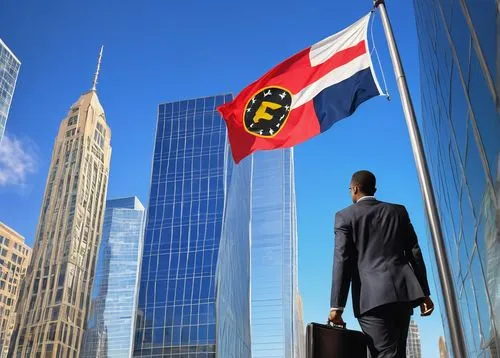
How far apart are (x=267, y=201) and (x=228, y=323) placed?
299 ft

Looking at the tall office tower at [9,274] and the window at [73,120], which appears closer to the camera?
the tall office tower at [9,274]

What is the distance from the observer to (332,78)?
776 centimetres

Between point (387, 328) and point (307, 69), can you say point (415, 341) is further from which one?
point (387, 328)

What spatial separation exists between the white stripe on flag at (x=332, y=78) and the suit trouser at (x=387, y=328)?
423 cm

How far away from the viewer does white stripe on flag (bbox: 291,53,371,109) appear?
24.6ft

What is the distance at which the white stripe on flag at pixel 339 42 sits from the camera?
24.9 ft

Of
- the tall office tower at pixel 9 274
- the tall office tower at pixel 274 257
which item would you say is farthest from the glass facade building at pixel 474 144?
the tall office tower at pixel 274 257

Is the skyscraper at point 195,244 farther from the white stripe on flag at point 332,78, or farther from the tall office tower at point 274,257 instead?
the white stripe on flag at point 332,78

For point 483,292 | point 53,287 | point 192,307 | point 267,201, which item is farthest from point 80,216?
point 483,292

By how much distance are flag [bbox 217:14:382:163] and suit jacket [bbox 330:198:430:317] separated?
3.23 meters

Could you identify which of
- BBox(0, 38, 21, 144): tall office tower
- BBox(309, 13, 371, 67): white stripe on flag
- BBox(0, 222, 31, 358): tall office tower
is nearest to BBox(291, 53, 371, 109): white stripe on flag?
BBox(309, 13, 371, 67): white stripe on flag

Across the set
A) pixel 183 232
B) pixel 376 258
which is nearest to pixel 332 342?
pixel 376 258

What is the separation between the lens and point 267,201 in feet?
566

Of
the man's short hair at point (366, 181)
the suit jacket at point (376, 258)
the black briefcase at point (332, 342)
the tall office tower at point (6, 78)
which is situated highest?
the tall office tower at point (6, 78)
